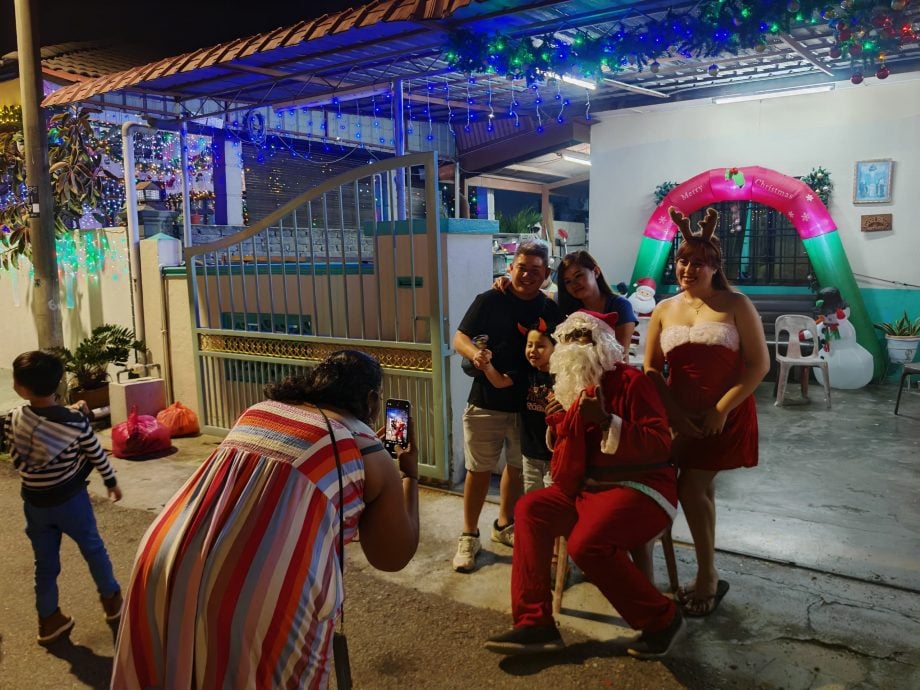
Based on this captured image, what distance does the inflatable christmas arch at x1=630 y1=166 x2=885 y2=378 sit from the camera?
940 cm

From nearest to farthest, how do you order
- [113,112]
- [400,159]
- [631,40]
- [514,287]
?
[514,287]
[400,159]
[631,40]
[113,112]

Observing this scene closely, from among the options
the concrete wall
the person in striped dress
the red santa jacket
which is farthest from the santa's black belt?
the concrete wall

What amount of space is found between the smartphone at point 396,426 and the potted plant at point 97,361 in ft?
18.7

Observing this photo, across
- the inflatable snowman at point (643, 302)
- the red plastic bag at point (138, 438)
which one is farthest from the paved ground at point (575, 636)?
the inflatable snowman at point (643, 302)

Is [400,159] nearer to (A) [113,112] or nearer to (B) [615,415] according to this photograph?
(B) [615,415]

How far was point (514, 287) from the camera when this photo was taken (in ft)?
12.8

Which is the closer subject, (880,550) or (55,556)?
(55,556)

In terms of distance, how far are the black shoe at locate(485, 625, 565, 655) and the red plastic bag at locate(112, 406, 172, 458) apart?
414cm

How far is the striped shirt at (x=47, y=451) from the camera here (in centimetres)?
314

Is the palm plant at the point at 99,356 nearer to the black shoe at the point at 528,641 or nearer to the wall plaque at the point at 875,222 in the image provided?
the black shoe at the point at 528,641

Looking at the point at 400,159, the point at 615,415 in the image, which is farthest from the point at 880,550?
the point at 400,159

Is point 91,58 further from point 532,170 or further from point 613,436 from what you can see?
point 532,170

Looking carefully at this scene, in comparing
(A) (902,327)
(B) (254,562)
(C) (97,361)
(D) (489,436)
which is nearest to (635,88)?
(A) (902,327)

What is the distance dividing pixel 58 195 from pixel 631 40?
6.46 meters
